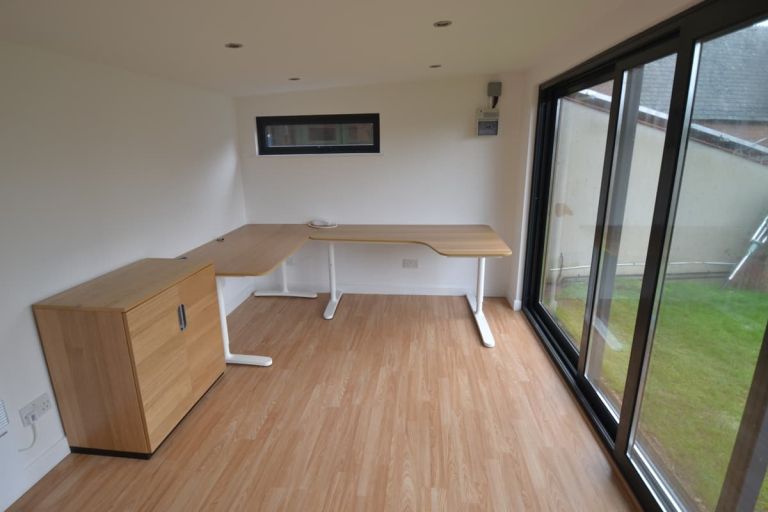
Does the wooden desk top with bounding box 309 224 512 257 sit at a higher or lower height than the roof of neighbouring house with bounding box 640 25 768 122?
lower

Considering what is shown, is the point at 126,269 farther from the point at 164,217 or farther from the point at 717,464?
the point at 717,464

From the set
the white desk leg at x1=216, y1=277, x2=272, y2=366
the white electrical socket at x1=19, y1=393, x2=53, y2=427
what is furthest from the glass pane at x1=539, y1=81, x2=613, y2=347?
the white electrical socket at x1=19, y1=393, x2=53, y2=427

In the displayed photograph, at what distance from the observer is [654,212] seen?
1.67 m

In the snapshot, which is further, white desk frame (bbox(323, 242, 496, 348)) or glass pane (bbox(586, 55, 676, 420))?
white desk frame (bbox(323, 242, 496, 348))

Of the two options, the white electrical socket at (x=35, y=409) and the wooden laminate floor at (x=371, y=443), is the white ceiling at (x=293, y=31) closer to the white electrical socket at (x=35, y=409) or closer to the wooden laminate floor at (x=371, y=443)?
the white electrical socket at (x=35, y=409)

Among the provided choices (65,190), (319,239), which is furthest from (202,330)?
(319,239)

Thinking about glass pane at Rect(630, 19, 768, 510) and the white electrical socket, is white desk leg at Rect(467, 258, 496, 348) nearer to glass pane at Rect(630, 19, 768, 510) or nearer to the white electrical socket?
glass pane at Rect(630, 19, 768, 510)

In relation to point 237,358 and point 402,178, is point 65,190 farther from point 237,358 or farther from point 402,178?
point 402,178

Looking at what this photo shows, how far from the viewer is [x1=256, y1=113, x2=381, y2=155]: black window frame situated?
12.7 ft

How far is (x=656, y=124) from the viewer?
1.87 meters

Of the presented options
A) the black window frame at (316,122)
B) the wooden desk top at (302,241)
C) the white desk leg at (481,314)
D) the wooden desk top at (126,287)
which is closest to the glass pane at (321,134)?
the black window frame at (316,122)

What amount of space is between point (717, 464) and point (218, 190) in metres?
3.81

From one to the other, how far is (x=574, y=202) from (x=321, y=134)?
244 centimetres

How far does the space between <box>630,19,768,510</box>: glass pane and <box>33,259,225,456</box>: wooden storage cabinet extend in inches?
94.8
